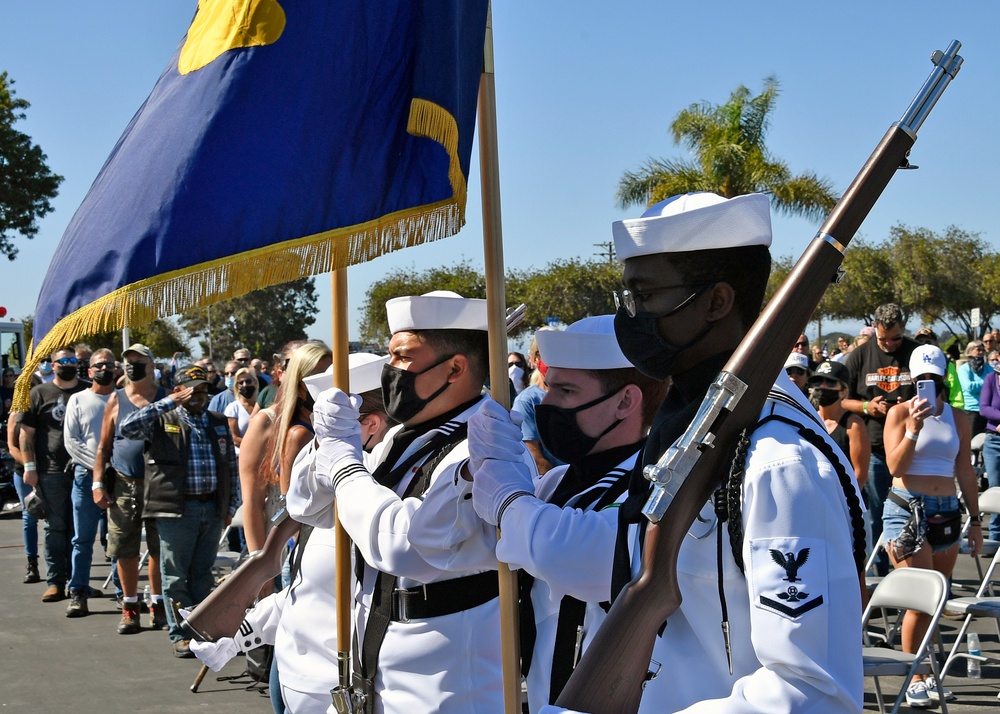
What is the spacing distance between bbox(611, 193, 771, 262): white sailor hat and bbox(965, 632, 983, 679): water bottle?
5.83m

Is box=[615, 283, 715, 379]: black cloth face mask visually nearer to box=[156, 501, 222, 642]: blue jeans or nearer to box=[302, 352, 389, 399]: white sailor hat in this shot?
box=[302, 352, 389, 399]: white sailor hat

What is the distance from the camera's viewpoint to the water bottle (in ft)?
22.1

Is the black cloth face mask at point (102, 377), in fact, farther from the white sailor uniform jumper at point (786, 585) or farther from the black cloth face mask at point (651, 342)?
the white sailor uniform jumper at point (786, 585)

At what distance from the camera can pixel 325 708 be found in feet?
11.9

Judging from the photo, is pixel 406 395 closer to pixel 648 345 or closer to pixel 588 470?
pixel 588 470

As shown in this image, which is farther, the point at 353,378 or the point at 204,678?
the point at 204,678

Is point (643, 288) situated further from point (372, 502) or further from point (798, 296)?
point (372, 502)

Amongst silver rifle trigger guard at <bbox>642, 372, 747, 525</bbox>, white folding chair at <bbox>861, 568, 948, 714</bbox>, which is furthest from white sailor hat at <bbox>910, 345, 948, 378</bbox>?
silver rifle trigger guard at <bbox>642, 372, 747, 525</bbox>

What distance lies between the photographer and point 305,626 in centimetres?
374

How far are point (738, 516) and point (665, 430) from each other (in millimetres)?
350

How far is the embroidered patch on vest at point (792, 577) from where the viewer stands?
157 cm

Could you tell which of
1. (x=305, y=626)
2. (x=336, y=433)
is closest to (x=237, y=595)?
(x=305, y=626)

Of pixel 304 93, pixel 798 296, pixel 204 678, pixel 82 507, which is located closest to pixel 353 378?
pixel 304 93

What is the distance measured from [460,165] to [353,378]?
1.67 metres
